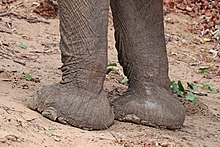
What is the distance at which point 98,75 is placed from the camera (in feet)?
9.58

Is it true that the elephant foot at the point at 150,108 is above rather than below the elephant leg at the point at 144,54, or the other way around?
below

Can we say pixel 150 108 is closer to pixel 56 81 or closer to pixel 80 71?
pixel 80 71

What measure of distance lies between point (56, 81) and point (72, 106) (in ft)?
2.73

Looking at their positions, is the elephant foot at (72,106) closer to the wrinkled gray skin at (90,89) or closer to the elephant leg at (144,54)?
the wrinkled gray skin at (90,89)

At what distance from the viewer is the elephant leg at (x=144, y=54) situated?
3.25 m

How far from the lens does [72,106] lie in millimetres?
2859

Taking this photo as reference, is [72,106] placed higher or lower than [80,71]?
lower

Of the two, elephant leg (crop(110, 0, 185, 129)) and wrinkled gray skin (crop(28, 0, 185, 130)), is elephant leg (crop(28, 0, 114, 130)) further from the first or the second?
elephant leg (crop(110, 0, 185, 129))

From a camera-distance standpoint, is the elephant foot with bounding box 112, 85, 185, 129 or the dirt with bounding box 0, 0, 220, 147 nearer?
the dirt with bounding box 0, 0, 220, 147

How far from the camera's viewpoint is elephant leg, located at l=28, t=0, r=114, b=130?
2.86 m

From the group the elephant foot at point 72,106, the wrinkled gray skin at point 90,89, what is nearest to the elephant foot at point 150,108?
the wrinkled gray skin at point 90,89

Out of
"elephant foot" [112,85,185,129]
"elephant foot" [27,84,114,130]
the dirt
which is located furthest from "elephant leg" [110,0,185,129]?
"elephant foot" [27,84,114,130]

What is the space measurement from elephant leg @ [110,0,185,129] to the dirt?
145 mm

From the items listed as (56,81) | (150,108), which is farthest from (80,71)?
(56,81)
